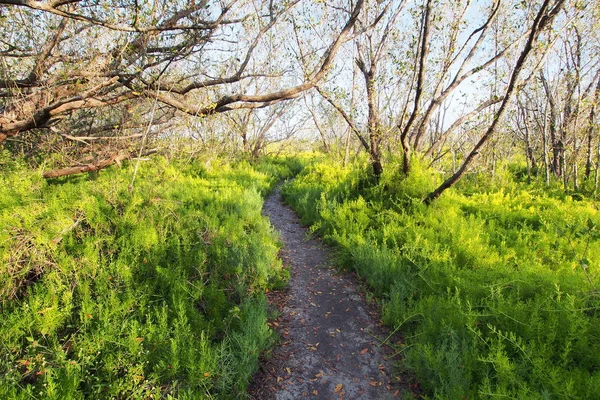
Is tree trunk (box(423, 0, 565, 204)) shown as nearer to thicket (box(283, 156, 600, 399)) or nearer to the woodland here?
the woodland

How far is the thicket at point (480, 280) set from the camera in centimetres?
283

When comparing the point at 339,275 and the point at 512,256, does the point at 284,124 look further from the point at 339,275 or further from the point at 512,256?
the point at 512,256

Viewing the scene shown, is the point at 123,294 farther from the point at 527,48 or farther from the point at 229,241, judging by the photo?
the point at 527,48

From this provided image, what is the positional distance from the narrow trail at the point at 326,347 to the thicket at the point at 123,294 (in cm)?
33

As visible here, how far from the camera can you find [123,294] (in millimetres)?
3811

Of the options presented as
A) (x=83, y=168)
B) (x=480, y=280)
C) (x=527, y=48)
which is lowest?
(x=480, y=280)

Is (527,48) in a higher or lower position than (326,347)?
higher

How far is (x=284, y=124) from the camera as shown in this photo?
17.7 meters

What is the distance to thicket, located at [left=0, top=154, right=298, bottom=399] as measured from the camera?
110 inches

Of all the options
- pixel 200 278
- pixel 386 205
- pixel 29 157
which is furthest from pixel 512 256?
pixel 29 157

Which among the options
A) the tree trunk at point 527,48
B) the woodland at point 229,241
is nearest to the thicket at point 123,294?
the woodland at point 229,241

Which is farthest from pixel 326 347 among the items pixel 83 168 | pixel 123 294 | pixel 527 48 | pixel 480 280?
pixel 83 168

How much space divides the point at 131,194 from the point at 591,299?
260 inches

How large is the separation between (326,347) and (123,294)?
8.19ft
